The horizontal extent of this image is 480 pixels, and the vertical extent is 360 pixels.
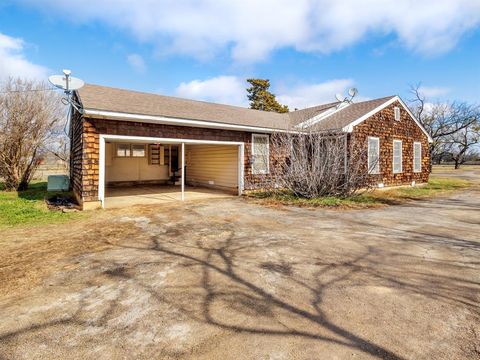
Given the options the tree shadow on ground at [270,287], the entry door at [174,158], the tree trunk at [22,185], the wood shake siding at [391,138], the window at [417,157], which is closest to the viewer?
the tree shadow on ground at [270,287]

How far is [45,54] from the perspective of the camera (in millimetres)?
13812

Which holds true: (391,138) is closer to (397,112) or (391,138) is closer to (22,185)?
(397,112)

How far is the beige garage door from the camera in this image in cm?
1209

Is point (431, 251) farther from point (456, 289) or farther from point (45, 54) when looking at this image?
point (45, 54)

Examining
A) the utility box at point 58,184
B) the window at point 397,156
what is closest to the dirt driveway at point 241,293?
the utility box at point 58,184

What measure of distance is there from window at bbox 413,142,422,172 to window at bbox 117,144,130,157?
15.9 metres

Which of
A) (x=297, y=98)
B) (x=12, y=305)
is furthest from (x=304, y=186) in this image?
(x=297, y=98)

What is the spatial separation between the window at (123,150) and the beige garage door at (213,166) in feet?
10.6

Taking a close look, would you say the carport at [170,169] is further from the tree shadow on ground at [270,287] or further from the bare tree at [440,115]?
the bare tree at [440,115]

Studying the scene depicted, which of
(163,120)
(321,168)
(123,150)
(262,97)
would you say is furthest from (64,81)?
(262,97)

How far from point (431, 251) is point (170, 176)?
13829mm

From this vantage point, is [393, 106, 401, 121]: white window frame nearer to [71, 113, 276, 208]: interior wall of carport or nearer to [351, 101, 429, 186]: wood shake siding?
[351, 101, 429, 186]: wood shake siding

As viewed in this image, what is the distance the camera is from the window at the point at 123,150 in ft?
47.0

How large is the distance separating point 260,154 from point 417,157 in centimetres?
1005
